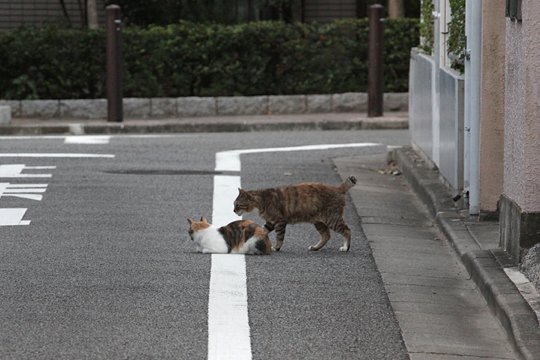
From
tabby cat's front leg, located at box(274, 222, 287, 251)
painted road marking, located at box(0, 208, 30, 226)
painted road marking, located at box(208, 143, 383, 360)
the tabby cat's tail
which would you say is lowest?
painted road marking, located at box(0, 208, 30, 226)

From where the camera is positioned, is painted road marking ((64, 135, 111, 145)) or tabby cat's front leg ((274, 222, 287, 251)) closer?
tabby cat's front leg ((274, 222, 287, 251))

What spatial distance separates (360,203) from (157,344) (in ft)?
19.5

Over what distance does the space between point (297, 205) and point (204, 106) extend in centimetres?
1282

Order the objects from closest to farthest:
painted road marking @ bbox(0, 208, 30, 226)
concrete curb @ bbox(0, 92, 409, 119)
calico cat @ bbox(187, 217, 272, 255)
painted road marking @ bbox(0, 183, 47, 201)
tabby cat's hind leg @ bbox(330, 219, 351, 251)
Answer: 1. calico cat @ bbox(187, 217, 272, 255)
2. tabby cat's hind leg @ bbox(330, 219, 351, 251)
3. painted road marking @ bbox(0, 208, 30, 226)
4. painted road marking @ bbox(0, 183, 47, 201)
5. concrete curb @ bbox(0, 92, 409, 119)

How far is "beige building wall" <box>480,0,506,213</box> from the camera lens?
11156 millimetres

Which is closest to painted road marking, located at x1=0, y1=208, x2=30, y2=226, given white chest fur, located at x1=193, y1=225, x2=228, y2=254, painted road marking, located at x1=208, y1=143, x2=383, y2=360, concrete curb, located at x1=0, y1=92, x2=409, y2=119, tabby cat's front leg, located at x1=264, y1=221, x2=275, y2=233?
painted road marking, located at x1=208, y1=143, x2=383, y2=360

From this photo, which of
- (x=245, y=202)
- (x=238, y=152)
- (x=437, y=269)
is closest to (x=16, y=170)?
(x=238, y=152)

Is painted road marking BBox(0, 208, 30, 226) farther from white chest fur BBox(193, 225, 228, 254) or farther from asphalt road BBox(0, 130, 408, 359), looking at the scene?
white chest fur BBox(193, 225, 228, 254)

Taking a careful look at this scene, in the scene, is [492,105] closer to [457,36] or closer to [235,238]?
[457,36]

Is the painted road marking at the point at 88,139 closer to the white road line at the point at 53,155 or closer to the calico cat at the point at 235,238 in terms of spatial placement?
the white road line at the point at 53,155

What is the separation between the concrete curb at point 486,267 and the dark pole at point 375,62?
7515 mm

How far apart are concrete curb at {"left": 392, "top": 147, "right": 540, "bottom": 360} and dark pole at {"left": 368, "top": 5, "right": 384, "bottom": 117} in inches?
296

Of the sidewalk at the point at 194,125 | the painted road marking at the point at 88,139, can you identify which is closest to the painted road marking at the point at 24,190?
the painted road marking at the point at 88,139

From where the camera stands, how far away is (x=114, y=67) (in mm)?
21750
